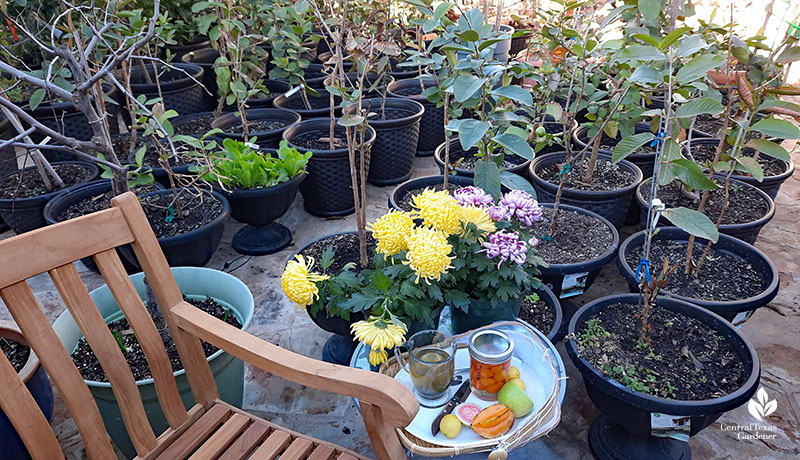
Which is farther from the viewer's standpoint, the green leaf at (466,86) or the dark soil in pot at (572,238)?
the dark soil in pot at (572,238)

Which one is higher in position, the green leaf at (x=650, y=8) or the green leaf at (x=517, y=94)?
the green leaf at (x=650, y=8)

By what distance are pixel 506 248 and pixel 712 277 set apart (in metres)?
1.17

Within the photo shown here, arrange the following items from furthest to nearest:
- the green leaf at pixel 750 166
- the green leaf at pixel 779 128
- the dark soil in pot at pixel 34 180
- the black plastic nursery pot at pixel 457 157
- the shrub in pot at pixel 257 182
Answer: the black plastic nursery pot at pixel 457 157 < the dark soil in pot at pixel 34 180 < the shrub in pot at pixel 257 182 < the green leaf at pixel 750 166 < the green leaf at pixel 779 128

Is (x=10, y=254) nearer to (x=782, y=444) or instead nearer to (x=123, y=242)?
(x=123, y=242)

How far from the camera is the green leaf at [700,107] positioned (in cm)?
152

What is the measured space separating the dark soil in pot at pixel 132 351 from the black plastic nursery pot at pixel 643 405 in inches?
45.5

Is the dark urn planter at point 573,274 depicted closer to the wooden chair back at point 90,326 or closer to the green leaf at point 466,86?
the green leaf at point 466,86

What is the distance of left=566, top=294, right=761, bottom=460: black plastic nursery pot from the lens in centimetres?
131

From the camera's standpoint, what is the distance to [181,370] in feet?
4.81

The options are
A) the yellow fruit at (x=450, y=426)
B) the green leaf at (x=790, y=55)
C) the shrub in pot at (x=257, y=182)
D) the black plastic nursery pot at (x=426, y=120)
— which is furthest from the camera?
the black plastic nursery pot at (x=426, y=120)

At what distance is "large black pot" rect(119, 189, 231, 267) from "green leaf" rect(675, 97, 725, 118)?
6.04 feet

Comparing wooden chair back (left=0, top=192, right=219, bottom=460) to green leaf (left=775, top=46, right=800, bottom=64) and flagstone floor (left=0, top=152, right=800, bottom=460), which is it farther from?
green leaf (left=775, top=46, right=800, bottom=64)

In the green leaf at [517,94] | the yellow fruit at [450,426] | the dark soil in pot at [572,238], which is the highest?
the green leaf at [517,94]

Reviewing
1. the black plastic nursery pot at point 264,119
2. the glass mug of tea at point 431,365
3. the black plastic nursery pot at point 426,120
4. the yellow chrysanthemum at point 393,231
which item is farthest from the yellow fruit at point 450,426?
the black plastic nursery pot at point 426,120
